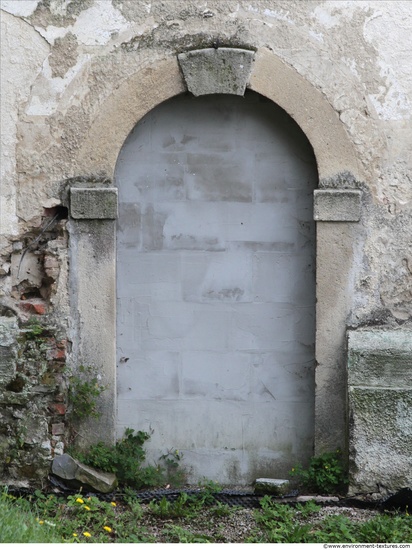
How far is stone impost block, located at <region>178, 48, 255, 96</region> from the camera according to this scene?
5.28 meters

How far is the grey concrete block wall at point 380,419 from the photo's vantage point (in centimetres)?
506

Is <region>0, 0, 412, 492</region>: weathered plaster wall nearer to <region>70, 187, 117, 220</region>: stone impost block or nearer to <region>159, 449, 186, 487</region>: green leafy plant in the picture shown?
<region>70, 187, 117, 220</region>: stone impost block

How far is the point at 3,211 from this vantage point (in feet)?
17.6

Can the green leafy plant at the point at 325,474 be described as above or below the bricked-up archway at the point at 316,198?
below

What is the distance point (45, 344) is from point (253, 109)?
208 centimetres

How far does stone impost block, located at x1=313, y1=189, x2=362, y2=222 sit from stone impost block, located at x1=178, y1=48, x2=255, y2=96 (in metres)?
0.85

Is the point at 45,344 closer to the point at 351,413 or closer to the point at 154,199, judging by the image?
the point at 154,199

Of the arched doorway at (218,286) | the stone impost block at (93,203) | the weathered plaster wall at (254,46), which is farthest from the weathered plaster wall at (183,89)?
the arched doorway at (218,286)

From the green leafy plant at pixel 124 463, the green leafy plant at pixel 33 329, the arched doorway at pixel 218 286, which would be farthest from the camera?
the arched doorway at pixel 218 286

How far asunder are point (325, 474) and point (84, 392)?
1645 mm

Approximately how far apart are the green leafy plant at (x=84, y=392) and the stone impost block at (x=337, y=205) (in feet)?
5.89

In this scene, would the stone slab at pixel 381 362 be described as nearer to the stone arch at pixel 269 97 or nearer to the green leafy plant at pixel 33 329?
the stone arch at pixel 269 97

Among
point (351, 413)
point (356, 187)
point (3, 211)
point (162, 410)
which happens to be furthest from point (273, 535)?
point (3, 211)

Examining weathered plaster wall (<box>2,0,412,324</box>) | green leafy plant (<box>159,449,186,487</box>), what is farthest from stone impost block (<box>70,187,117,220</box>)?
green leafy plant (<box>159,449,186,487</box>)
